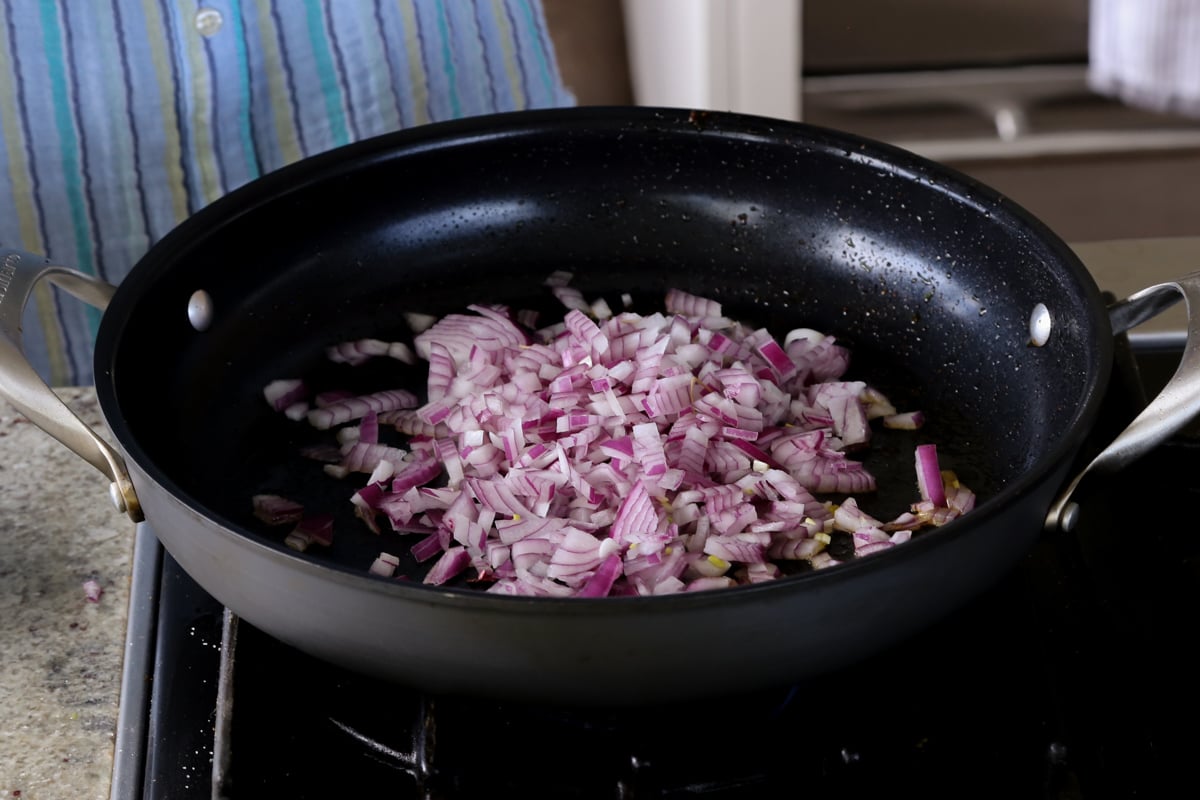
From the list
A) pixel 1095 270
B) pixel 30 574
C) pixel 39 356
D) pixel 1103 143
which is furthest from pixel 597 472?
pixel 1103 143

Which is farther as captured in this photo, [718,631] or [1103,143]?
[1103,143]

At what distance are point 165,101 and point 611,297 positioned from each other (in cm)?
56

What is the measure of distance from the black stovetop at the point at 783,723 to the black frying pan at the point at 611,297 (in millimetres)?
64

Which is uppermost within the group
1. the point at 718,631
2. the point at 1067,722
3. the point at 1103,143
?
the point at 718,631

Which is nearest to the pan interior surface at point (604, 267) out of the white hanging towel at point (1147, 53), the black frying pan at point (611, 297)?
the black frying pan at point (611, 297)

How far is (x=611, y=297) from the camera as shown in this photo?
3.43 feet

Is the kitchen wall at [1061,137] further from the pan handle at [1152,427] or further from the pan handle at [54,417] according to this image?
the pan handle at [54,417]

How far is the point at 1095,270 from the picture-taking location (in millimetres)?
1077

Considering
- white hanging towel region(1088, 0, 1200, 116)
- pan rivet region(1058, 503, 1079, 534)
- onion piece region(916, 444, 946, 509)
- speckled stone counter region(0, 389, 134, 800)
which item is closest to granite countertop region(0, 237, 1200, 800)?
speckled stone counter region(0, 389, 134, 800)

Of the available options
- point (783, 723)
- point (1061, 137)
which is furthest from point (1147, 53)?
point (783, 723)

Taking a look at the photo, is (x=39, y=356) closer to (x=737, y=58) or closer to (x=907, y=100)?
(x=737, y=58)

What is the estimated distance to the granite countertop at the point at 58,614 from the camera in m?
0.69

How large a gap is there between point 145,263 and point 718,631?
1.55 feet

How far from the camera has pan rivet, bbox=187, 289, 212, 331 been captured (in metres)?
0.92
